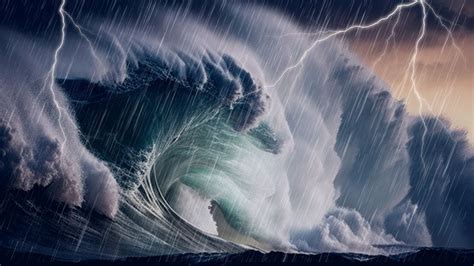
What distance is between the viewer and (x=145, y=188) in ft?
37.2

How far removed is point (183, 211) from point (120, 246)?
5.20m

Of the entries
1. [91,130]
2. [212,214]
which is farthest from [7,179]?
[212,214]

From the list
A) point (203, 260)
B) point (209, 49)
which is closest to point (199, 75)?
point (209, 49)

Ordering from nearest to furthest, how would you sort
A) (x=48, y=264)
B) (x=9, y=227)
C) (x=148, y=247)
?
(x=48, y=264) → (x=9, y=227) → (x=148, y=247)

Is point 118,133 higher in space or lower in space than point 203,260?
higher

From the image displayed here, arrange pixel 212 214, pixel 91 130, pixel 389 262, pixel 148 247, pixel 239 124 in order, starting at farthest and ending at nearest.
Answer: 1. pixel 212 214
2. pixel 239 124
3. pixel 91 130
4. pixel 148 247
5. pixel 389 262

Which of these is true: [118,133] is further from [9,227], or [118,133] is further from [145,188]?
[9,227]

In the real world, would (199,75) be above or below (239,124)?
above

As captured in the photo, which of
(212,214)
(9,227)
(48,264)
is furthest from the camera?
(212,214)

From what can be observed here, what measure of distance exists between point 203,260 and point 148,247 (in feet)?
7.89

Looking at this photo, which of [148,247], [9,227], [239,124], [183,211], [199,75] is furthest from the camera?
[183,211]

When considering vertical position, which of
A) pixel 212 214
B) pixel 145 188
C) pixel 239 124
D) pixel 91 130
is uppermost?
pixel 239 124

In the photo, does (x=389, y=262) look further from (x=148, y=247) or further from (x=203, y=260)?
(x=148, y=247)

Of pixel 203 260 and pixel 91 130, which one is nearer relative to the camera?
pixel 203 260
